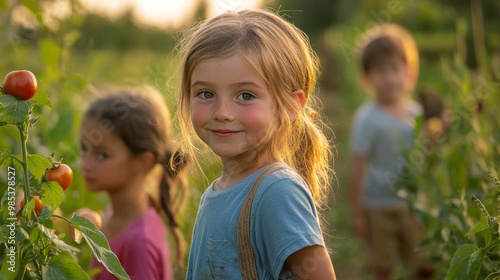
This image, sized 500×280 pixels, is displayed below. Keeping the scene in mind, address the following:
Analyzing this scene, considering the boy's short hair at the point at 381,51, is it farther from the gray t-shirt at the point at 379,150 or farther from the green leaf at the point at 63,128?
the green leaf at the point at 63,128

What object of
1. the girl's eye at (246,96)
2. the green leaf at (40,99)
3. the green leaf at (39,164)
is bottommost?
the green leaf at (39,164)

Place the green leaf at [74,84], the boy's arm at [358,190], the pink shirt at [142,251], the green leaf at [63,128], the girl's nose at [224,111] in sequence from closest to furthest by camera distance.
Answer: the girl's nose at [224,111], the pink shirt at [142,251], the green leaf at [74,84], the green leaf at [63,128], the boy's arm at [358,190]

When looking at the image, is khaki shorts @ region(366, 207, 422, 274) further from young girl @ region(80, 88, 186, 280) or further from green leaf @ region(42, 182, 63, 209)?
green leaf @ region(42, 182, 63, 209)

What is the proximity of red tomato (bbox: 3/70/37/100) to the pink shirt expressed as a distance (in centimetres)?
121

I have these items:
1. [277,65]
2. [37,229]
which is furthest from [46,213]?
[277,65]

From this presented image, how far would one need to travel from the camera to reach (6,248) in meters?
1.43

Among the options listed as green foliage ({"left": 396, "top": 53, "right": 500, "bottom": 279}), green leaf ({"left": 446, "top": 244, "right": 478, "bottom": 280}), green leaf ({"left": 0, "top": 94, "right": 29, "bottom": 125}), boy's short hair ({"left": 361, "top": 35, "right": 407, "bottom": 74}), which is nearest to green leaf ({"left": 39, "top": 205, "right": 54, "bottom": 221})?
green leaf ({"left": 0, "top": 94, "right": 29, "bottom": 125})

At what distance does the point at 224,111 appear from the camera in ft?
5.80

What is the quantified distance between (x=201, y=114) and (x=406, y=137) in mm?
2991

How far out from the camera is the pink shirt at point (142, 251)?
257 cm

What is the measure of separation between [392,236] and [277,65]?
319cm

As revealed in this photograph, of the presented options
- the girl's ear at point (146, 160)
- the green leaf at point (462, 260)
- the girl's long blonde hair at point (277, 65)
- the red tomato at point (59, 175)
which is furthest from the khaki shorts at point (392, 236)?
the red tomato at point (59, 175)

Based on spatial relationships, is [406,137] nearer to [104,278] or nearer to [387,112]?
[387,112]

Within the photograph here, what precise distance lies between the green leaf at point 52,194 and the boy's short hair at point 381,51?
361 cm
